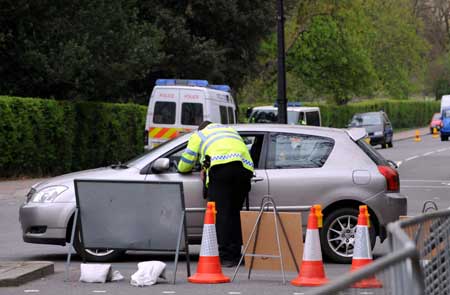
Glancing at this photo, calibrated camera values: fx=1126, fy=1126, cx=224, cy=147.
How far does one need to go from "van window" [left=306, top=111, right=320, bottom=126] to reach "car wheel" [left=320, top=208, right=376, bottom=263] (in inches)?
963

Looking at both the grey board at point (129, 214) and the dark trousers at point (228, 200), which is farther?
the dark trousers at point (228, 200)

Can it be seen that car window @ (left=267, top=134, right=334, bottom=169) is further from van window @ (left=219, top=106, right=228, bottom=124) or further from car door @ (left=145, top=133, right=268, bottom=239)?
van window @ (left=219, top=106, right=228, bottom=124)

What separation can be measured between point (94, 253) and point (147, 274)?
1641mm

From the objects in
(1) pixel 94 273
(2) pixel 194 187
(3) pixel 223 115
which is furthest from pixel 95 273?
(3) pixel 223 115

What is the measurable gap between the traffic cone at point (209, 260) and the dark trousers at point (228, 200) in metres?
0.83

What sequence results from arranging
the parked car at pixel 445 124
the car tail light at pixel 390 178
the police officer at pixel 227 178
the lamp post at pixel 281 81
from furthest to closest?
the parked car at pixel 445 124, the lamp post at pixel 281 81, the car tail light at pixel 390 178, the police officer at pixel 227 178

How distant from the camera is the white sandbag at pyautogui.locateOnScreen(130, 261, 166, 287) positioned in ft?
34.0

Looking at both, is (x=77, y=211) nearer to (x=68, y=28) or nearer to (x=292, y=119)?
(x=68, y=28)

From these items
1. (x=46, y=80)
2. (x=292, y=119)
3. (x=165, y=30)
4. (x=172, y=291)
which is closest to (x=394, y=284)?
(x=172, y=291)

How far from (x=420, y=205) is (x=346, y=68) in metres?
48.1

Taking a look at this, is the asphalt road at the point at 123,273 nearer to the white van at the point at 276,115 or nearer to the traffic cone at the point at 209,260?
the traffic cone at the point at 209,260

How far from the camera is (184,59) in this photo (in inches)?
1626

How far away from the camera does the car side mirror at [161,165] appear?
39.2 ft

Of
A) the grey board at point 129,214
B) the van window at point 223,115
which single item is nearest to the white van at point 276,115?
the van window at point 223,115
